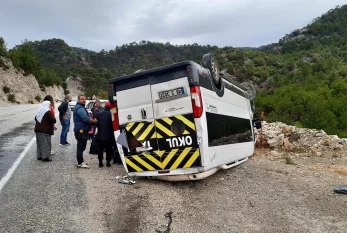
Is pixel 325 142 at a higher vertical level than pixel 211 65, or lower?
lower

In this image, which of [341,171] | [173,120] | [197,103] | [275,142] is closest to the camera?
[197,103]

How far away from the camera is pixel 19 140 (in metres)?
12.1

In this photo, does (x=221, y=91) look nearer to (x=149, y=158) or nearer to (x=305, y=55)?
(x=149, y=158)

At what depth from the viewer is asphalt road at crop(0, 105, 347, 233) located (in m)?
4.93

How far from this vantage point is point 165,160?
6.43 m

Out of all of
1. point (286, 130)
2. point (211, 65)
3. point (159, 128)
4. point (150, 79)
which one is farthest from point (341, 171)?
point (286, 130)

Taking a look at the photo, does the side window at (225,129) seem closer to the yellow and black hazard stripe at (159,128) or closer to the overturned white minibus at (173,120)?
the overturned white minibus at (173,120)

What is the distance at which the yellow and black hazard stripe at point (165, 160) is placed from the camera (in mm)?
6188

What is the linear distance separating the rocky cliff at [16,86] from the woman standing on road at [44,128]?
118ft

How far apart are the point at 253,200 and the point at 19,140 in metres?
9.40

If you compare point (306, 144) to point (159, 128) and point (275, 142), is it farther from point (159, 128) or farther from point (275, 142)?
point (159, 128)

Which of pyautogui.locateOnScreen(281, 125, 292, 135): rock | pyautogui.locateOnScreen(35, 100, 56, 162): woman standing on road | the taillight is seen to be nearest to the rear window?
the taillight

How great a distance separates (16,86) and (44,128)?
138 ft

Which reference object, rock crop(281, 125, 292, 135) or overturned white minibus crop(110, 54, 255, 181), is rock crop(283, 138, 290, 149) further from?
overturned white minibus crop(110, 54, 255, 181)
